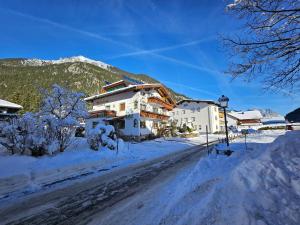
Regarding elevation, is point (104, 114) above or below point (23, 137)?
above

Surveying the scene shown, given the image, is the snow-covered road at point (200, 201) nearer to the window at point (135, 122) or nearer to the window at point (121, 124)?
the window at point (135, 122)

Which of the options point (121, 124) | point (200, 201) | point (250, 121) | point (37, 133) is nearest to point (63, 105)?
point (37, 133)

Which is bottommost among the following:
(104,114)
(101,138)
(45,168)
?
(45,168)

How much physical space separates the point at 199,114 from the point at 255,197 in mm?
56919

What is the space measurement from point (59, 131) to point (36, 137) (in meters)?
1.76

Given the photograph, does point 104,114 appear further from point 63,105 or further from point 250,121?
Result: point 250,121

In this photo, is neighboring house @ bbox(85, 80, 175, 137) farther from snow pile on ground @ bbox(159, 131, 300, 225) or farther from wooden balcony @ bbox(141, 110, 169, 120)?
snow pile on ground @ bbox(159, 131, 300, 225)

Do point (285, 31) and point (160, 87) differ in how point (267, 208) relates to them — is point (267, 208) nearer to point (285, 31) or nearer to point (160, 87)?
point (285, 31)

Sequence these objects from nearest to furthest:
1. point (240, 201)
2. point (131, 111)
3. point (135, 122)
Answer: point (240, 201)
point (135, 122)
point (131, 111)

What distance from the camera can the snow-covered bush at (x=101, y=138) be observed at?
16.7 metres

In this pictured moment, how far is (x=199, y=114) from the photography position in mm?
59531

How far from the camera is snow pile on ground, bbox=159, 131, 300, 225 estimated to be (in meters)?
3.51

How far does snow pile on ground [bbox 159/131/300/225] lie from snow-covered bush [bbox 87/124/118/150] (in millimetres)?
12132

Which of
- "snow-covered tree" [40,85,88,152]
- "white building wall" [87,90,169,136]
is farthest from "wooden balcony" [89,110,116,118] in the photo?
"snow-covered tree" [40,85,88,152]
